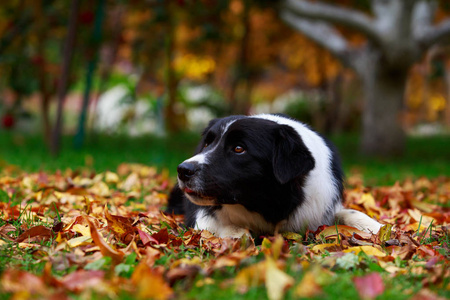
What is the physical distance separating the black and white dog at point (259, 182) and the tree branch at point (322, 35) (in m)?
7.85

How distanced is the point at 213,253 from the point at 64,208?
1.57 meters

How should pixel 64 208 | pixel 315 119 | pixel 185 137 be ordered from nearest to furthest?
pixel 64 208, pixel 185 137, pixel 315 119

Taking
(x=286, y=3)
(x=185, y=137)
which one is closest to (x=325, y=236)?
(x=286, y=3)

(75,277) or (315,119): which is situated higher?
(75,277)

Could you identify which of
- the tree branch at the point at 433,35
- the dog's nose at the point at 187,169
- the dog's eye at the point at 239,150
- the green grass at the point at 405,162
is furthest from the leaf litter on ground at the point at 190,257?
the tree branch at the point at 433,35

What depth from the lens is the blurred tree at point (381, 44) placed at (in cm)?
936

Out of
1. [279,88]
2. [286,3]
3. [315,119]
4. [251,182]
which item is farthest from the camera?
[279,88]

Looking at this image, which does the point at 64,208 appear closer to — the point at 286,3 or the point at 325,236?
the point at 325,236

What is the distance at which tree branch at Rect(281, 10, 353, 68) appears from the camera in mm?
10617

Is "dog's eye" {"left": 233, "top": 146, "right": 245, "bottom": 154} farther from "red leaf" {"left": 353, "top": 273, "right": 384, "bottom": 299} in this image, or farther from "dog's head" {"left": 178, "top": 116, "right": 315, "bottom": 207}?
"red leaf" {"left": 353, "top": 273, "right": 384, "bottom": 299}

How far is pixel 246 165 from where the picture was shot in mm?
2992

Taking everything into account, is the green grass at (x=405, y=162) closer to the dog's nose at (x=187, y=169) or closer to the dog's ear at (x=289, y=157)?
the dog's ear at (x=289, y=157)

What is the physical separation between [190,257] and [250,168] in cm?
75

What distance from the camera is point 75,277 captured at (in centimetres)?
195
